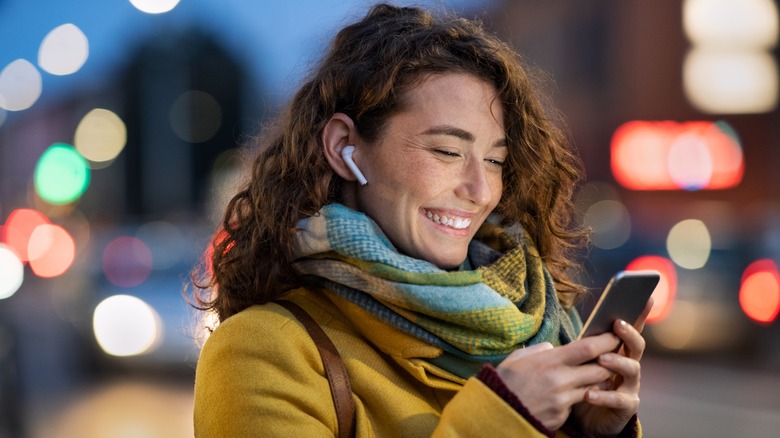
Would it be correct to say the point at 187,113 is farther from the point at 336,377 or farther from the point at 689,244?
the point at 336,377

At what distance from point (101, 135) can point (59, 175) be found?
4.65m

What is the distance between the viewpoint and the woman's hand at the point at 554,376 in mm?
2031

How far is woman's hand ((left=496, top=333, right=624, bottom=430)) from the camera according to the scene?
203 centimetres

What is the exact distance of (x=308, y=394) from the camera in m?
2.15

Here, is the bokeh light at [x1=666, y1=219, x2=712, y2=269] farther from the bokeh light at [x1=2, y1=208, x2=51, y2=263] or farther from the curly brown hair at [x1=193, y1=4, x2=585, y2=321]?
the curly brown hair at [x1=193, y1=4, x2=585, y2=321]

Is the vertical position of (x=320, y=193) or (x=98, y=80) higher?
(x=320, y=193)

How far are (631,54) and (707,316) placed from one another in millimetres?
2761

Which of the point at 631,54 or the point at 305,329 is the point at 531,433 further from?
the point at 631,54

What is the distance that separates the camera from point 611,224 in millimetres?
10805

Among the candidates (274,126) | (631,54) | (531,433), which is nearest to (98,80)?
(631,54)

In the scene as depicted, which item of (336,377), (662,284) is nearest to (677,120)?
(662,284)

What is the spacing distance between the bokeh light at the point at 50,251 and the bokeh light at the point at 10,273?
3.71 feet

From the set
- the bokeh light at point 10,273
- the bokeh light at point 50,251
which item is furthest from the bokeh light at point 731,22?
the bokeh light at point 50,251

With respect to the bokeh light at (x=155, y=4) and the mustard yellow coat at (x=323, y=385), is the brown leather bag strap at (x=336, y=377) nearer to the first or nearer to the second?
the mustard yellow coat at (x=323, y=385)
